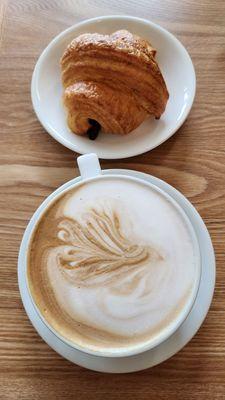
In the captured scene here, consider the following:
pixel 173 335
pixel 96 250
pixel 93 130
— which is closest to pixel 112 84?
pixel 93 130

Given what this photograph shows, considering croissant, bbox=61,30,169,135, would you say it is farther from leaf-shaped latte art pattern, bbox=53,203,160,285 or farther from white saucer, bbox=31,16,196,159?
leaf-shaped latte art pattern, bbox=53,203,160,285

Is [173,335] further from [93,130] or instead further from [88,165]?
[93,130]

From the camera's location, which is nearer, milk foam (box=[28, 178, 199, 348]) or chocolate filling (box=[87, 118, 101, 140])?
milk foam (box=[28, 178, 199, 348])

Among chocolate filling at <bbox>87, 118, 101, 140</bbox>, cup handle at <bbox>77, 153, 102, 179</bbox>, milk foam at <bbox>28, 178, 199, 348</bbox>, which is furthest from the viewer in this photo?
chocolate filling at <bbox>87, 118, 101, 140</bbox>

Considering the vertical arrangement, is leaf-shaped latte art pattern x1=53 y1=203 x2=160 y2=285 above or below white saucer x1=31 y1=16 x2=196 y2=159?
below

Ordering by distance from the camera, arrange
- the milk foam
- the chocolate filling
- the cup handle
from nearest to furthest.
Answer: the milk foam
the cup handle
the chocolate filling

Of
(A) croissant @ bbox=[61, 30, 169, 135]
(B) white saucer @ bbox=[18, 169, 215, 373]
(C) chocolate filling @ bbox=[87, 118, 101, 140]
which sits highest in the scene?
(A) croissant @ bbox=[61, 30, 169, 135]

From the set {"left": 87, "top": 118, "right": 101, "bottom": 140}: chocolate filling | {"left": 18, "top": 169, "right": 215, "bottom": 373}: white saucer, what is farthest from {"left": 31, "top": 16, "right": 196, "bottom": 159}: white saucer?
{"left": 18, "top": 169, "right": 215, "bottom": 373}: white saucer
